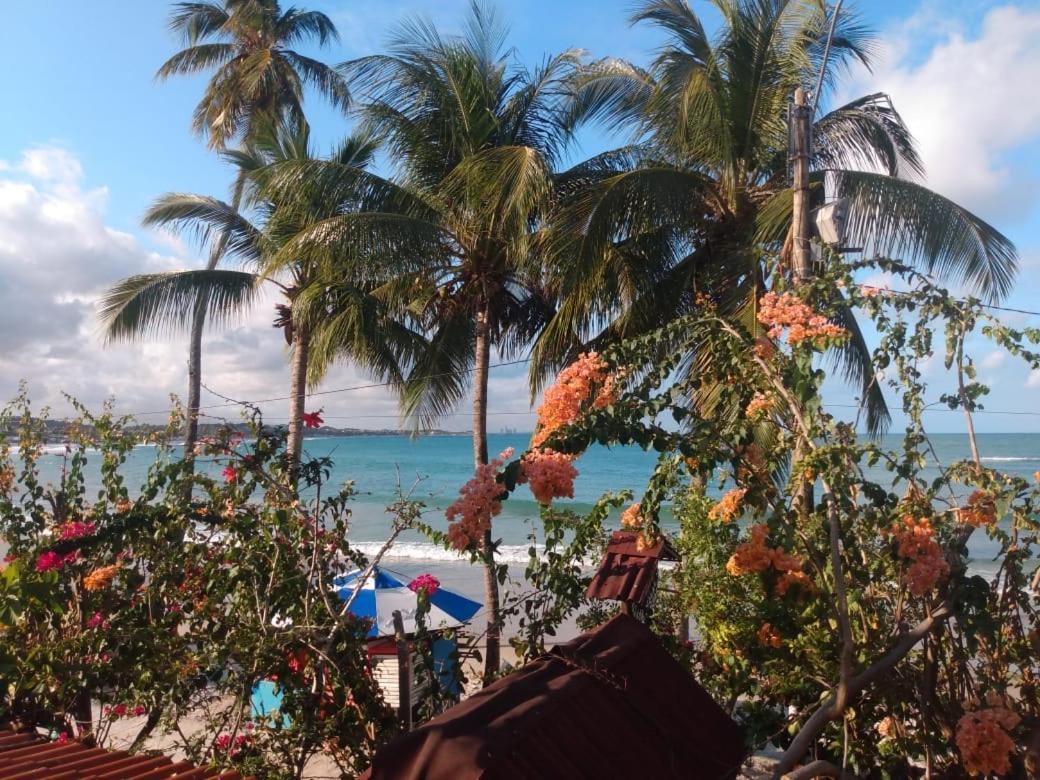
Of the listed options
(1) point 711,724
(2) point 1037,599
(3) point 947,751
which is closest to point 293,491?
(1) point 711,724

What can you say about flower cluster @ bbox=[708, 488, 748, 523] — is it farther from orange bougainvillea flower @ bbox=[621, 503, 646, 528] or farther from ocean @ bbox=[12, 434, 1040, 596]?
ocean @ bbox=[12, 434, 1040, 596]

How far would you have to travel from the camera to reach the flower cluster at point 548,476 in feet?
9.89

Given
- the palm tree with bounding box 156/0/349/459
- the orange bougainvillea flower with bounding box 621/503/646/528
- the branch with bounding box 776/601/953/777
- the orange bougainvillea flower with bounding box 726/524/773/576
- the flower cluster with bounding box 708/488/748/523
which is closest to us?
the branch with bounding box 776/601/953/777

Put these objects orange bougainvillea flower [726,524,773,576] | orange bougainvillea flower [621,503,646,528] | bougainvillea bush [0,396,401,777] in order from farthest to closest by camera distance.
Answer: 1. orange bougainvillea flower [621,503,646,528]
2. bougainvillea bush [0,396,401,777]
3. orange bougainvillea flower [726,524,773,576]

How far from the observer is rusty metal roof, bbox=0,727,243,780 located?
299cm

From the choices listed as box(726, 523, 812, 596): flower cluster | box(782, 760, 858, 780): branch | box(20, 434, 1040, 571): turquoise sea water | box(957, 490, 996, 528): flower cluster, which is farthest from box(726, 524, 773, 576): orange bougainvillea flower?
box(20, 434, 1040, 571): turquoise sea water

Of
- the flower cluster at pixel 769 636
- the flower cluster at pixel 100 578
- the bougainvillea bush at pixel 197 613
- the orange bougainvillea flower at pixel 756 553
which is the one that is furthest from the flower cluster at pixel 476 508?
the flower cluster at pixel 100 578

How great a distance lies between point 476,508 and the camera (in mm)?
3090

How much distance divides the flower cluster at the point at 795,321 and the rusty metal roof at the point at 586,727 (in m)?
1.25

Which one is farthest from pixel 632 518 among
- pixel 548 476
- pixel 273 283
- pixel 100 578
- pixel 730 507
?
pixel 273 283

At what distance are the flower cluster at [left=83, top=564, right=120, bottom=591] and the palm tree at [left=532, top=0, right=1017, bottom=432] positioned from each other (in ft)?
16.5

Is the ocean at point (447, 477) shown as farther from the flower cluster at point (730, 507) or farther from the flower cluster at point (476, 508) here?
the flower cluster at point (730, 507)

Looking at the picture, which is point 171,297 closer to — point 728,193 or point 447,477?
point 728,193

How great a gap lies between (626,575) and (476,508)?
176 cm
